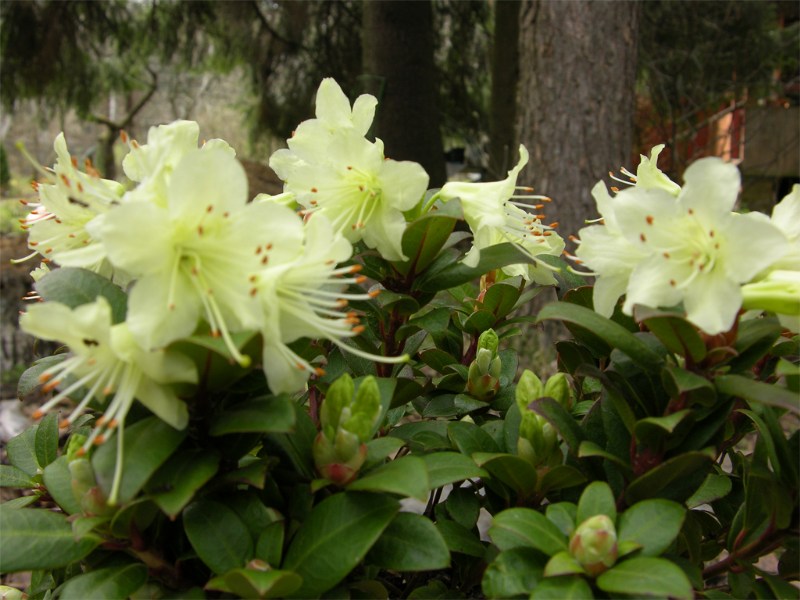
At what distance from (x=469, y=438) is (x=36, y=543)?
1.29 feet

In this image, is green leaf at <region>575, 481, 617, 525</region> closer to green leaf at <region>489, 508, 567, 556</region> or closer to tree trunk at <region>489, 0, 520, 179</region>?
green leaf at <region>489, 508, 567, 556</region>

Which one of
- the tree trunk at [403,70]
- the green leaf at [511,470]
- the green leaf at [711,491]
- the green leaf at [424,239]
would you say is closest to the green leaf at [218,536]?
the green leaf at [511,470]

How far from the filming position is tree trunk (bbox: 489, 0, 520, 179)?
15.9 feet

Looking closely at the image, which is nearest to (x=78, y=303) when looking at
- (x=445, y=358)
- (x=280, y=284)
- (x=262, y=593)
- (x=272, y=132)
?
(x=280, y=284)

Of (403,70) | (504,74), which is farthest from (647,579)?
(504,74)

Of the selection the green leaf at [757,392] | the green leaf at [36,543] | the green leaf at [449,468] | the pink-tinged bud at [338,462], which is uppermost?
the green leaf at [757,392]

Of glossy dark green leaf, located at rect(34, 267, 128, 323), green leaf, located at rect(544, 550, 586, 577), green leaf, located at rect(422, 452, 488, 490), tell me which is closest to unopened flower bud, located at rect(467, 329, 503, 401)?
green leaf, located at rect(422, 452, 488, 490)

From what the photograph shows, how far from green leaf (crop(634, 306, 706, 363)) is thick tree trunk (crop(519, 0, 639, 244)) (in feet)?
7.68

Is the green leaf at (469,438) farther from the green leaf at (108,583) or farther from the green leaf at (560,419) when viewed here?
the green leaf at (108,583)

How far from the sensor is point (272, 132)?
6.21 metres

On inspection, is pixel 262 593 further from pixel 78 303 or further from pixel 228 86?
pixel 228 86

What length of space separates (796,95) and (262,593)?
761 centimetres

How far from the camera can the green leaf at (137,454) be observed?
55 cm

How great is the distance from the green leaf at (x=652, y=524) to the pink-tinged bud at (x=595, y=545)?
3 centimetres
